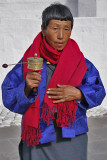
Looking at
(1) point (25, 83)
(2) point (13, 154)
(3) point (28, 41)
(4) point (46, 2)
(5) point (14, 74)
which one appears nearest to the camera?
(1) point (25, 83)

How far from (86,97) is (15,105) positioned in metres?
0.48

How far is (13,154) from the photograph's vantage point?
4988 mm

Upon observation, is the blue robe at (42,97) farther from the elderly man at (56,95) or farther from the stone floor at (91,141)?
the stone floor at (91,141)

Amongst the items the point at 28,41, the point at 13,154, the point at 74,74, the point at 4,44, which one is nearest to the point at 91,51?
the point at 28,41

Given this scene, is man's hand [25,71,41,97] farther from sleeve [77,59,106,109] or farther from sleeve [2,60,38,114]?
sleeve [77,59,106,109]

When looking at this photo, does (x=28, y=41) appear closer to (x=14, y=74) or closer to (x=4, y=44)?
(x=4, y=44)

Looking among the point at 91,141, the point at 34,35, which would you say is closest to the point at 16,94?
the point at 91,141

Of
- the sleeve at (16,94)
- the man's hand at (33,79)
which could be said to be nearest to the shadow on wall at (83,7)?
the sleeve at (16,94)

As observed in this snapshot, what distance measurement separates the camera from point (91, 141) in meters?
5.54

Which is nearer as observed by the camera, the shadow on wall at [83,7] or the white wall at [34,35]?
the white wall at [34,35]

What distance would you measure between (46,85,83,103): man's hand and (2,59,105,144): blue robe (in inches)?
2.6

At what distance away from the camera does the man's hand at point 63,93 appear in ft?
7.87

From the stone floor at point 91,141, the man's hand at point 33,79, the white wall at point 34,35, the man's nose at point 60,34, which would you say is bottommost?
the stone floor at point 91,141

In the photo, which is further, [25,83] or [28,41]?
[28,41]
